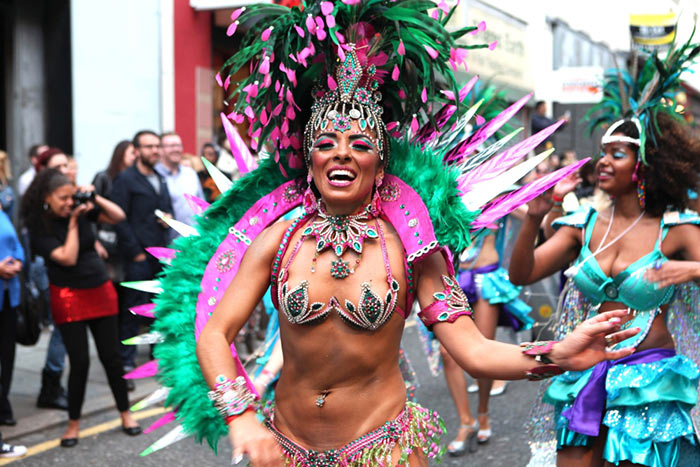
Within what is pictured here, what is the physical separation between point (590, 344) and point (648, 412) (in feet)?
4.76

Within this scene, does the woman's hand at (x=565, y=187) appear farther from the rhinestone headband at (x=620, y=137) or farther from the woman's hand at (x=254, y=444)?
the woman's hand at (x=254, y=444)

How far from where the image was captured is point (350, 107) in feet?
9.01

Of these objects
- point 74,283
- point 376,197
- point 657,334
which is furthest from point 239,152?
point 74,283

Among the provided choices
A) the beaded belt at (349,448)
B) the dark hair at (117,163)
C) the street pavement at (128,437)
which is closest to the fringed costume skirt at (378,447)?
the beaded belt at (349,448)

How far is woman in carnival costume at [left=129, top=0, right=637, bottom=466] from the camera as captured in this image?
2.66m

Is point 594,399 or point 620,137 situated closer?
point 594,399

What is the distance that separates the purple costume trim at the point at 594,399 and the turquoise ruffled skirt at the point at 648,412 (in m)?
0.02

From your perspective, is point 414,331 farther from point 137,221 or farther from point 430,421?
point 430,421

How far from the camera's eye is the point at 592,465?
11.8ft

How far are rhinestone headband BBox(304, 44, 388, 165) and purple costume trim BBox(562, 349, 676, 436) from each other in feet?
5.06

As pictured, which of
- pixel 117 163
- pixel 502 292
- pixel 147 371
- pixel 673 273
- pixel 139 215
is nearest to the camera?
pixel 147 371

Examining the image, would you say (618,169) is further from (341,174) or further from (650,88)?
(341,174)

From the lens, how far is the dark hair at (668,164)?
12.6 ft

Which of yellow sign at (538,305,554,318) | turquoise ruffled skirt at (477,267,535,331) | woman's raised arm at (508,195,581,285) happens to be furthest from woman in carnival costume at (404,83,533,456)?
woman's raised arm at (508,195,581,285)
